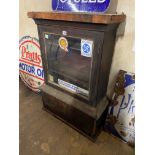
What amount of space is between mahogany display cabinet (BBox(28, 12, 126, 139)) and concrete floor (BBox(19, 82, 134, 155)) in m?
0.09

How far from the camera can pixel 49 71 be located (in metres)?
1.48

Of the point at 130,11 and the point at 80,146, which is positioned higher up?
the point at 130,11

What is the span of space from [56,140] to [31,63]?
Answer: 40.3 inches

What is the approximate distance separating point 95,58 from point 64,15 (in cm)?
37

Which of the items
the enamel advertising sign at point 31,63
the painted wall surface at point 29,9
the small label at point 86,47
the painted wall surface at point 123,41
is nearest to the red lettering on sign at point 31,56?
the enamel advertising sign at point 31,63

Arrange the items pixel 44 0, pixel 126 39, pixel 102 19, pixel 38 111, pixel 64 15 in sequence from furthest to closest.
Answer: pixel 38 111 < pixel 44 0 < pixel 126 39 < pixel 64 15 < pixel 102 19

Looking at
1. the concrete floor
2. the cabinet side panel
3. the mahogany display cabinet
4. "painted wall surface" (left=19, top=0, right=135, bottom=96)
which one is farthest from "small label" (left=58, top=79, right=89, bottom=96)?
the concrete floor

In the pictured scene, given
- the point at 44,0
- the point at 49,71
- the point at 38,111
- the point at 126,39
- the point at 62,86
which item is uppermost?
the point at 44,0

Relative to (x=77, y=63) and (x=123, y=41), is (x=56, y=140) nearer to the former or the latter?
(x=77, y=63)

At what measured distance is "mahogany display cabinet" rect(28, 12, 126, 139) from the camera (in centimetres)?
98
